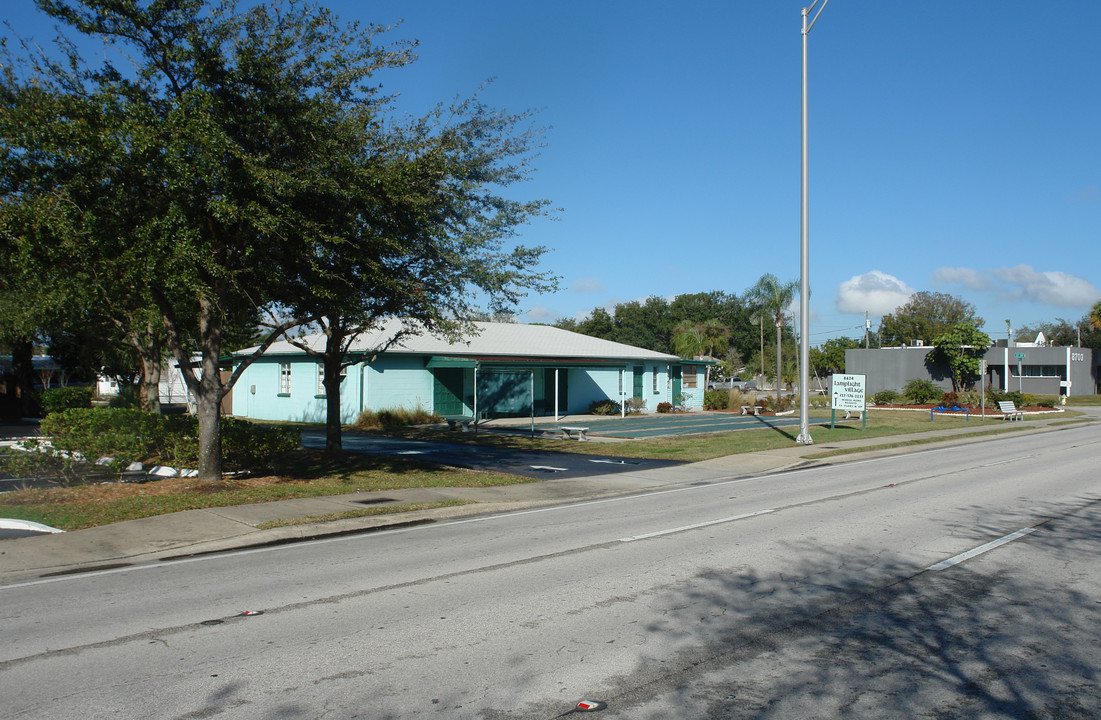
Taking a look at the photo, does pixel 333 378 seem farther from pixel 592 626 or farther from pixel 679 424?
pixel 679 424

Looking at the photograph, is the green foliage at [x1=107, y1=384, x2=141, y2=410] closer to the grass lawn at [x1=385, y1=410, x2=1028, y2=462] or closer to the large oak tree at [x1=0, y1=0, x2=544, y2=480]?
the grass lawn at [x1=385, y1=410, x2=1028, y2=462]

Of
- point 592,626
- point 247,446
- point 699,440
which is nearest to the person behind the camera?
point 592,626

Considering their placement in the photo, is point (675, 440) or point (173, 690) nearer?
point (173, 690)

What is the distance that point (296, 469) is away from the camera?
1725 cm

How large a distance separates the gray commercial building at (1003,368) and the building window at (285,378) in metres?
43.7

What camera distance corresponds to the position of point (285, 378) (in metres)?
35.5

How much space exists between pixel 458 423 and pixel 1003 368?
52.7m

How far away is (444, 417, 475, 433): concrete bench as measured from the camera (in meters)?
29.6

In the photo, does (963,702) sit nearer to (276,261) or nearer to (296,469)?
(276,261)

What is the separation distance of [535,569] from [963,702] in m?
4.59

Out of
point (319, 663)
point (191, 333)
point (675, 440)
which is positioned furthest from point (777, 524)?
point (191, 333)

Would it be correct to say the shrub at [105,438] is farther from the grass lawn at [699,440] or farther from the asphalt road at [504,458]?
the grass lawn at [699,440]

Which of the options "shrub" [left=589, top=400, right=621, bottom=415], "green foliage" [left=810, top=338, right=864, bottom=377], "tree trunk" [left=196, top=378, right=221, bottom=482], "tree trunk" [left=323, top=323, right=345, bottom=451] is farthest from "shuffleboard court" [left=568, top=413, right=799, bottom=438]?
"green foliage" [left=810, top=338, right=864, bottom=377]

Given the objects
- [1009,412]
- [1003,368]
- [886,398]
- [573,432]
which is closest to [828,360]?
[1003,368]
